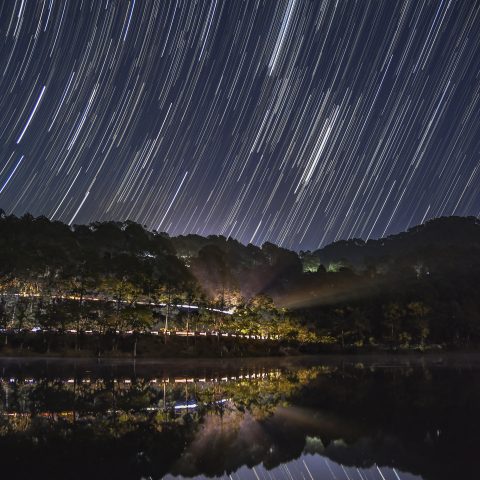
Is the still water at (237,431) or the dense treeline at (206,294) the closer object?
the still water at (237,431)

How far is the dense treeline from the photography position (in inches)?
1854

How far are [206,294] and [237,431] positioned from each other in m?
46.1

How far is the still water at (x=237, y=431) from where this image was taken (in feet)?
33.3

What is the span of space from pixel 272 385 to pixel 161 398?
7.28m

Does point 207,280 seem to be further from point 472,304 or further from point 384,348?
point 472,304

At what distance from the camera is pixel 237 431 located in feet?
44.3

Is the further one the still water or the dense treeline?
the dense treeline

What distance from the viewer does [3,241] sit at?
160 feet

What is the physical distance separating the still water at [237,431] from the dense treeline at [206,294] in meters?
23.7

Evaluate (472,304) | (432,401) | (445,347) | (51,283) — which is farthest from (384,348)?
(432,401)

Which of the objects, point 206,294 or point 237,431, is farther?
point 206,294

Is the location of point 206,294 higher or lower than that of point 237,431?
lower

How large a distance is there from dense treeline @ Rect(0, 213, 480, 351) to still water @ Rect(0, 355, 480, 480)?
2374 centimetres

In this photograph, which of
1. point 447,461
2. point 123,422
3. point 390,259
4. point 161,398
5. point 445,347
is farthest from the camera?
point 390,259
